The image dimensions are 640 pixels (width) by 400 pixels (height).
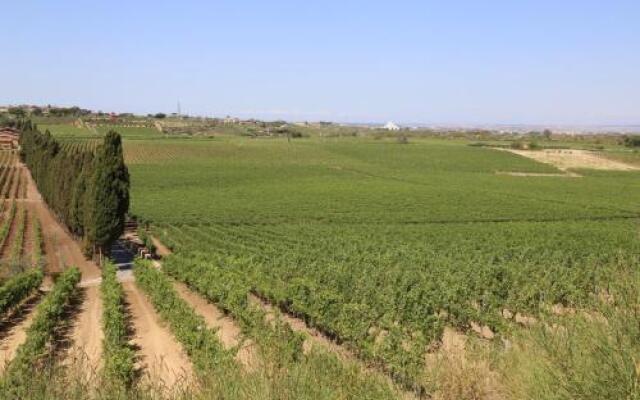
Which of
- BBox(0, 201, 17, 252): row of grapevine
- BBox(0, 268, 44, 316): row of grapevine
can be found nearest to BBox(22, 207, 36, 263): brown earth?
BBox(0, 201, 17, 252): row of grapevine

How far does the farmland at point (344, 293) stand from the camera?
6.27 m

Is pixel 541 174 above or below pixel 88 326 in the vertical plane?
below

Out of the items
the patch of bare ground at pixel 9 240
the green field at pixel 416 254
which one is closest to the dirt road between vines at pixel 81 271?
the patch of bare ground at pixel 9 240

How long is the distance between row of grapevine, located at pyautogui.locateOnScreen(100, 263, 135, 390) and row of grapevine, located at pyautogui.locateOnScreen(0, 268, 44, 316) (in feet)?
10.1

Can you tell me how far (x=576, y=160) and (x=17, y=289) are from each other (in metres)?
115

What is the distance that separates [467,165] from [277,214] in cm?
6608

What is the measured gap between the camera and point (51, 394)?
5227mm

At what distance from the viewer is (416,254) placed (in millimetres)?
31516

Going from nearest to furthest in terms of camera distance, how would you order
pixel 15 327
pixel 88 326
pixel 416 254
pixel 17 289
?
1. pixel 15 327
2. pixel 88 326
3. pixel 17 289
4. pixel 416 254

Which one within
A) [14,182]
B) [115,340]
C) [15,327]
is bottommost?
[14,182]

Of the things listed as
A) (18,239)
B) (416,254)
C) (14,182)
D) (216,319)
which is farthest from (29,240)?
(14,182)

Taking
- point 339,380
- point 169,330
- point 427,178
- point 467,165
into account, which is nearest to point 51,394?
point 339,380

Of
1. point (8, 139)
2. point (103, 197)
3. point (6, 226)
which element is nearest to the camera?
point (103, 197)

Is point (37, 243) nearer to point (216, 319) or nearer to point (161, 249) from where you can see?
point (161, 249)
